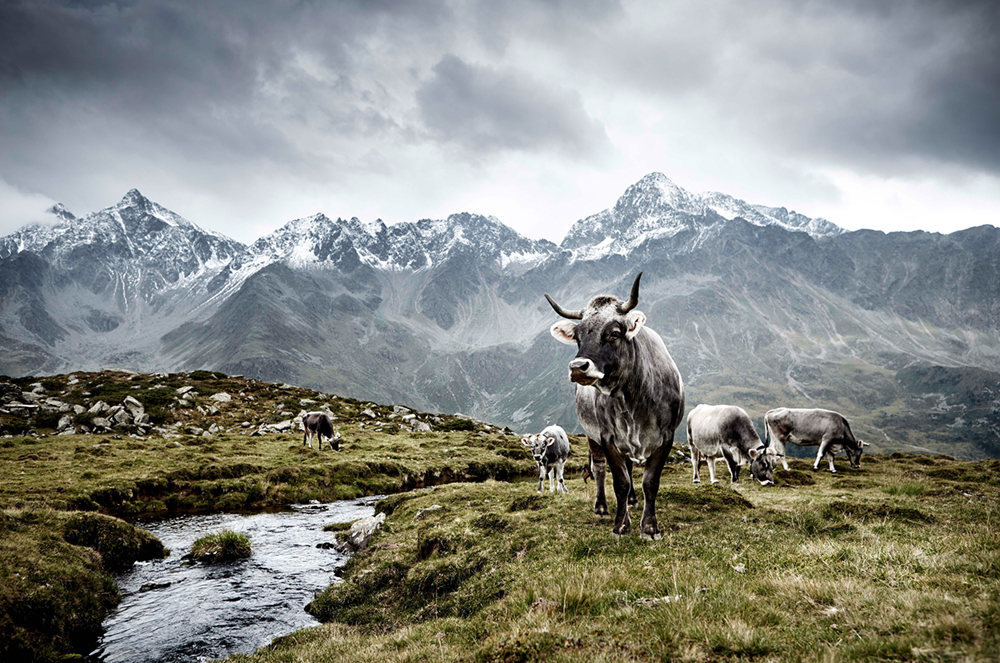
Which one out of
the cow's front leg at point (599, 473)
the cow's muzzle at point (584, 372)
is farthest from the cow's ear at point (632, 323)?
the cow's front leg at point (599, 473)

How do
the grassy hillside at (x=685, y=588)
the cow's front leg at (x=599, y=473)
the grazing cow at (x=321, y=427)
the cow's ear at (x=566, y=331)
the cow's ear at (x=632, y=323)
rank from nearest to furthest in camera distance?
the grassy hillside at (x=685, y=588) < the cow's ear at (x=632, y=323) < the cow's ear at (x=566, y=331) < the cow's front leg at (x=599, y=473) < the grazing cow at (x=321, y=427)

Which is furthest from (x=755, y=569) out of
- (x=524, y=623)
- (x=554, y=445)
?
(x=554, y=445)

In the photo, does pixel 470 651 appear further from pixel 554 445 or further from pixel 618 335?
pixel 554 445

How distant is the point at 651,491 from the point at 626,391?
2.51 meters

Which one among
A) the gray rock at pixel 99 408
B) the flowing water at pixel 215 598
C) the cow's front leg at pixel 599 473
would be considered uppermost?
the cow's front leg at pixel 599 473

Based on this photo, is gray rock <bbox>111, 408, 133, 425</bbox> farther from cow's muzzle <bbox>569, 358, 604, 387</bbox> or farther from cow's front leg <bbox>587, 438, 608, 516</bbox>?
cow's muzzle <bbox>569, 358, 604, 387</bbox>

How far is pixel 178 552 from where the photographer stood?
19.1 metres

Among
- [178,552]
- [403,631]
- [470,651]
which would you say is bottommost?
[178,552]

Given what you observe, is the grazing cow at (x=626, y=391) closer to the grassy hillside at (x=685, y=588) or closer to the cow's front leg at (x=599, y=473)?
the grassy hillside at (x=685, y=588)

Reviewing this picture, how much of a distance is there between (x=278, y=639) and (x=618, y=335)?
10517 mm

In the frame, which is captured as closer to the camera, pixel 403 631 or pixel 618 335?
pixel 403 631

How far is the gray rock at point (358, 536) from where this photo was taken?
18908mm

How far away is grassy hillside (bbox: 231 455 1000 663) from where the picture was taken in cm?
559

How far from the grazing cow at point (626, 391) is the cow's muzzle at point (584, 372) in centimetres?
10
